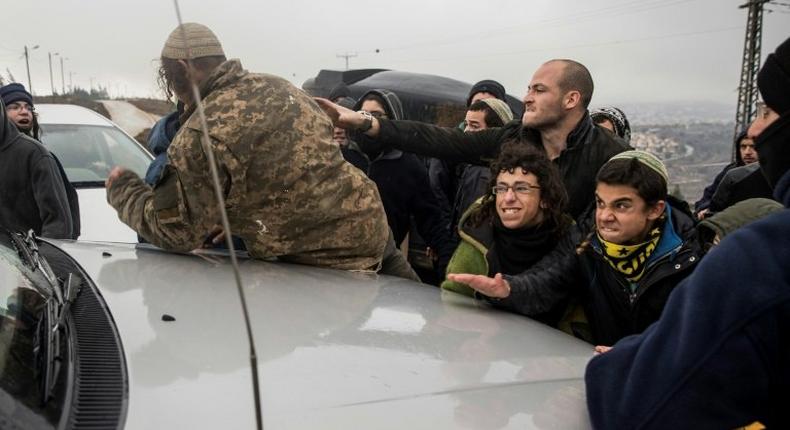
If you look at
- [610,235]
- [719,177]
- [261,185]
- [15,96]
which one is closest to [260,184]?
[261,185]

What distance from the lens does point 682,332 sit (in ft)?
3.29

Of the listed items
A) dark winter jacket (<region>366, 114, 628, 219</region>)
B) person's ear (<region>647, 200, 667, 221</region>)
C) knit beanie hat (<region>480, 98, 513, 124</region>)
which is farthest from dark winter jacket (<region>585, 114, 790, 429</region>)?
knit beanie hat (<region>480, 98, 513, 124</region>)

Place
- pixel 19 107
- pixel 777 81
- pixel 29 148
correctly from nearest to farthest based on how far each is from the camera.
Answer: pixel 777 81 → pixel 29 148 → pixel 19 107

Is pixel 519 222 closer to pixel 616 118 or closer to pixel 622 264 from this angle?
pixel 622 264

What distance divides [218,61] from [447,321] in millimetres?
941

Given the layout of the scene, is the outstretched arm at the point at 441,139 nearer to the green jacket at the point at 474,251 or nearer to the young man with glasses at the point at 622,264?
the green jacket at the point at 474,251

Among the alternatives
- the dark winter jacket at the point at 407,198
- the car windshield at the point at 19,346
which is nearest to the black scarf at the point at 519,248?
the dark winter jacket at the point at 407,198

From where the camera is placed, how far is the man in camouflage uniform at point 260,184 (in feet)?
6.79

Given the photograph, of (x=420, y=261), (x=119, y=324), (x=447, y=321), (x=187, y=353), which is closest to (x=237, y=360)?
(x=187, y=353)

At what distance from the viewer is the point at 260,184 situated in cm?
219

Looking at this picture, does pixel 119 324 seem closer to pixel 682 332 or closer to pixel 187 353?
pixel 187 353

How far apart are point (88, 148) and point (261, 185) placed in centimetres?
368

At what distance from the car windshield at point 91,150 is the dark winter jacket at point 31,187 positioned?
130 cm

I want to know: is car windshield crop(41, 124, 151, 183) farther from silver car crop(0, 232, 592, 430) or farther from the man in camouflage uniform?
silver car crop(0, 232, 592, 430)
